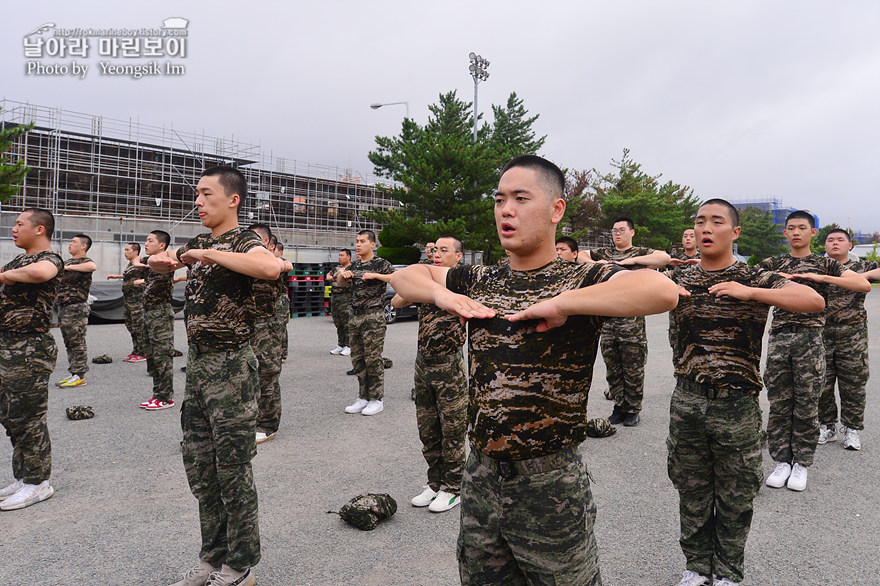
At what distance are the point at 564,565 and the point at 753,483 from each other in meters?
1.95

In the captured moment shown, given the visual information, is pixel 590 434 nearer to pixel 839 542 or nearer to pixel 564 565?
pixel 839 542

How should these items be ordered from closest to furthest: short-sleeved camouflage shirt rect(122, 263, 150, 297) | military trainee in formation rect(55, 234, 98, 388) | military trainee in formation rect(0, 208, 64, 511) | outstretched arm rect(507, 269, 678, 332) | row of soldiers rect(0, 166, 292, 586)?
outstretched arm rect(507, 269, 678, 332)
row of soldiers rect(0, 166, 292, 586)
military trainee in formation rect(0, 208, 64, 511)
military trainee in formation rect(55, 234, 98, 388)
short-sleeved camouflage shirt rect(122, 263, 150, 297)

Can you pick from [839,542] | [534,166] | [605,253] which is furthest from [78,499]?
[605,253]

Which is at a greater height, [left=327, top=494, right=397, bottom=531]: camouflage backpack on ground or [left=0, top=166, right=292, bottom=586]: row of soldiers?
[left=0, top=166, right=292, bottom=586]: row of soldiers

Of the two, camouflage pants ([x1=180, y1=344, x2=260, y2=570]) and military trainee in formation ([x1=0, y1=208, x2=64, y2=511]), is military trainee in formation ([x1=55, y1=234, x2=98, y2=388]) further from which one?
camouflage pants ([x1=180, y1=344, x2=260, y2=570])

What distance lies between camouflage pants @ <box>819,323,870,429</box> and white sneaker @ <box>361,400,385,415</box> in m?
5.45

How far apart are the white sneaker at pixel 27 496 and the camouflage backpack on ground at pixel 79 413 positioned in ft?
8.38

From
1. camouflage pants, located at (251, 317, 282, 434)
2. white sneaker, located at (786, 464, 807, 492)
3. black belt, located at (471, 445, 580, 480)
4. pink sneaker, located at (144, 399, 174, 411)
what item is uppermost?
black belt, located at (471, 445, 580, 480)

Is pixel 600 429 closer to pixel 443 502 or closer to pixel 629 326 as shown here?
pixel 629 326

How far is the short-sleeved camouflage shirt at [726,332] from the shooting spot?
332cm

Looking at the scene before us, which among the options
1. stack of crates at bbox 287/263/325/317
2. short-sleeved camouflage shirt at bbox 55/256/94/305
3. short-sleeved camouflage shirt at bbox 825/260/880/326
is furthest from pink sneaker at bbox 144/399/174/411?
stack of crates at bbox 287/263/325/317

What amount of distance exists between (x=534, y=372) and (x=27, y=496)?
4742 mm

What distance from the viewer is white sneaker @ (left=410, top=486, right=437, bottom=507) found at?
4.48 metres

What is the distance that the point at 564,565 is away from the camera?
1954 millimetres
